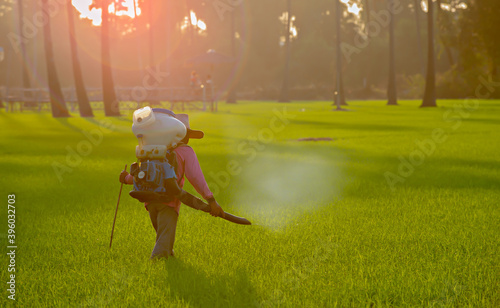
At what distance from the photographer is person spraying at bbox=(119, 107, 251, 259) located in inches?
170

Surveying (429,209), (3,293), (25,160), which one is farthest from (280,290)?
(25,160)

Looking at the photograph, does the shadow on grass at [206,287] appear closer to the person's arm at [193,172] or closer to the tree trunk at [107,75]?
the person's arm at [193,172]

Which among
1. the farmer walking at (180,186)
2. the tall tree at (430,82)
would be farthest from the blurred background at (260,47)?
the farmer walking at (180,186)

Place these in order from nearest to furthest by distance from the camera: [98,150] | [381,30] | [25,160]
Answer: [25,160] → [98,150] → [381,30]

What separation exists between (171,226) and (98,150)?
10565mm

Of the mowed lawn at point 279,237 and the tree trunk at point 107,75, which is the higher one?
the tree trunk at point 107,75

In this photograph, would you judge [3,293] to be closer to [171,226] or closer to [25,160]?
[171,226]

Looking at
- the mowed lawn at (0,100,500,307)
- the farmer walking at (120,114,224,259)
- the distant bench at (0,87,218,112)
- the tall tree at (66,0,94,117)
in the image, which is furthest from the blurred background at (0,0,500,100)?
the farmer walking at (120,114,224,259)

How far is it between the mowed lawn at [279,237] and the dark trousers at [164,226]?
10cm

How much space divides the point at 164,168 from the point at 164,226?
53 cm

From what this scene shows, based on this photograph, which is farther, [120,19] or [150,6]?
[120,19]

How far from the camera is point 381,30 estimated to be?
78500mm

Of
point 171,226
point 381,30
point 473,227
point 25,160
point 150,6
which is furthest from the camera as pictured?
point 381,30

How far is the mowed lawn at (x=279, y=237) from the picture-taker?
4.02m
